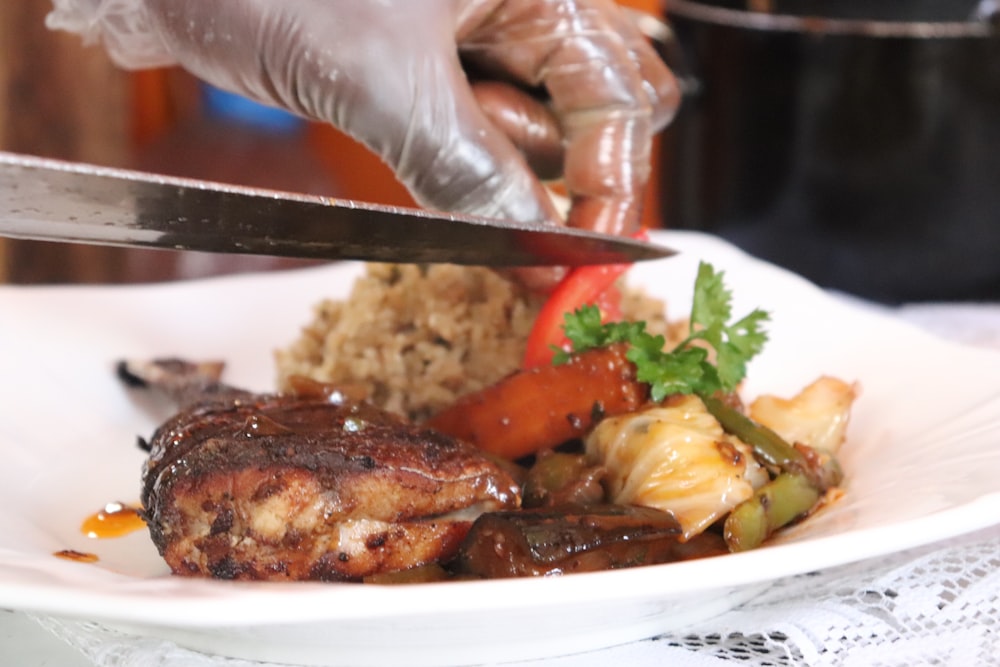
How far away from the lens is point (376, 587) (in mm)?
996

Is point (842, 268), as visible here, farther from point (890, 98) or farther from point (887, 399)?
point (887, 399)

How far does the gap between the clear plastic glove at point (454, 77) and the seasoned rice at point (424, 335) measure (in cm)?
33

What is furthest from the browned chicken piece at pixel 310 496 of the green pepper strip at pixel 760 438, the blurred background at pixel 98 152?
the blurred background at pixel 98 152

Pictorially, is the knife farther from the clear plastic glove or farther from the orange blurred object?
the orange blurred object

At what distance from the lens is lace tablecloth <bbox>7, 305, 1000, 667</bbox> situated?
1.22 m

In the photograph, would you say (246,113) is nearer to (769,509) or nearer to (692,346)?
(692,346)

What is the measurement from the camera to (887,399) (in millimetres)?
1875

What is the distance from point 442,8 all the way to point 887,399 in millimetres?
1043

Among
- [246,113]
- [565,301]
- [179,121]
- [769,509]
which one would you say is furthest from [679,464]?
[246,113]

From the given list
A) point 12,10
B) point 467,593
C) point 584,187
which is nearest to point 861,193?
point 584,187

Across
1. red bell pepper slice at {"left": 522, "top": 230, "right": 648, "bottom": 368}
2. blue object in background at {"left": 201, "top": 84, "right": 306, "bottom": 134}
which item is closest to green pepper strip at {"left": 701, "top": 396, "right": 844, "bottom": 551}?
red bell pepper slice at {"left": 522, "top": 230, "right": 648, "bottom": 368}

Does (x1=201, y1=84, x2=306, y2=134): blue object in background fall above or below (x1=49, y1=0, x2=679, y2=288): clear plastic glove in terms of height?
below

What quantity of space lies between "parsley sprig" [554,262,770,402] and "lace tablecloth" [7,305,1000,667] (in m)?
0.36

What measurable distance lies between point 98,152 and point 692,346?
3.98 m
